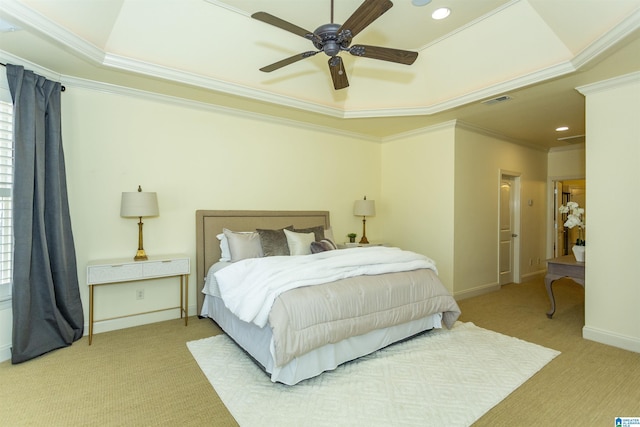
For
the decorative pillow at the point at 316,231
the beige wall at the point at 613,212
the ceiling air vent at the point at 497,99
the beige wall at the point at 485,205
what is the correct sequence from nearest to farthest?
the beige wall at the point at 613,212 < the ceiling air vent at the point at 497,99 < the decorative pillow at the point at 316,231 < the beige wall at the point at 485,205

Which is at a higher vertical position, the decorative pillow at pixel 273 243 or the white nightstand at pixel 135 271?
the decorative pillow at pixel 273 243

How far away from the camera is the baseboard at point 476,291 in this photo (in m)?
4.97

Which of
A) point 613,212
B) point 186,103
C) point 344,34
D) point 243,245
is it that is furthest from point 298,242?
point 613,212

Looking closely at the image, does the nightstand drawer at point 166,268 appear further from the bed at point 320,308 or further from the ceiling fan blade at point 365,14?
the ceiling fan blade at point 365,14

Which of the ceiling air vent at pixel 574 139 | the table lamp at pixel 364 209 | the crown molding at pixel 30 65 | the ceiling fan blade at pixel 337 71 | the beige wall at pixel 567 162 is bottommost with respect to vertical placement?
the table lamp at pixel 364 209

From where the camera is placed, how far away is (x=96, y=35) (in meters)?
2.89

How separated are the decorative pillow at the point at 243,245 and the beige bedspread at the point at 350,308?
140 cm

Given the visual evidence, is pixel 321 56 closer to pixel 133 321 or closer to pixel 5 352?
pixel 133 321

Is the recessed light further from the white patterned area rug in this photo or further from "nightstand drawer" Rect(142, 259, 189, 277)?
"nightstand drawer" Rect(142, 259, 189, 277)

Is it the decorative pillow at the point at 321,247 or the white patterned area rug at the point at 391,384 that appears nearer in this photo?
the white patterned area rug at the point at 391,384

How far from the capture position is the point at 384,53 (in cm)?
257

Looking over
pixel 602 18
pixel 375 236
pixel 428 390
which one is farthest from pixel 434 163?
pixel 428 390

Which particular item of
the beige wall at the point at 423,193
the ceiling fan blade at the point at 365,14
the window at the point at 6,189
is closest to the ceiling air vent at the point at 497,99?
the beige wall at the point at 423,193

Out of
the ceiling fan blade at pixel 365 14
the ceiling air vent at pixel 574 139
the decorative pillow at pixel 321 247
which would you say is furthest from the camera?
the ceiling air vent at pixel 574 139
